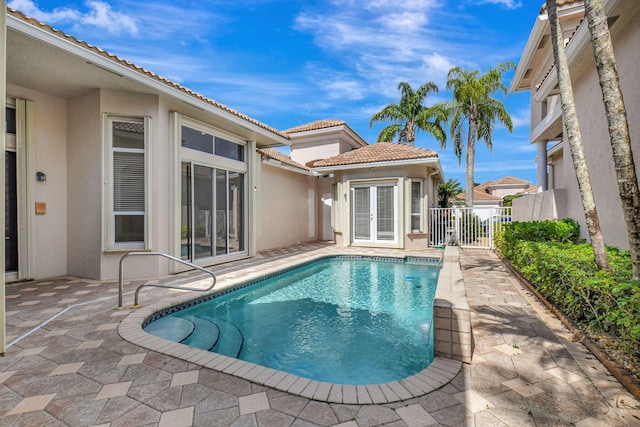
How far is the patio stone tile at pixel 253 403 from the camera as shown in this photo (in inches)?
111

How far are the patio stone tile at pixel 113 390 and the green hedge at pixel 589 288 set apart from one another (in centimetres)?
519

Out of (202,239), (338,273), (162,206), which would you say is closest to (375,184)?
(338,273)

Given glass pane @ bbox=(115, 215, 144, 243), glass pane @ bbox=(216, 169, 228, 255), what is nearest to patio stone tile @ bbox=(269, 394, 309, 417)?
glass pane @ bbox=(115, 215, 144, 243)

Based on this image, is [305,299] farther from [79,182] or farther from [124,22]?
[124,22]

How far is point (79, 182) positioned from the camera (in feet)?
27.0

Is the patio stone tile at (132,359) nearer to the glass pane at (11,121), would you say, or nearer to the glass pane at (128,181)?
the glass pane at (128,181)

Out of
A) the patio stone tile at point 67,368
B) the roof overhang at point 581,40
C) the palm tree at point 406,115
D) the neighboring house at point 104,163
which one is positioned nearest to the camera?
the patio stone tile at point 67,368

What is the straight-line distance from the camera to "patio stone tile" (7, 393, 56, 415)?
2.85m

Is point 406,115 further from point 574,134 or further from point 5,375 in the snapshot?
point 5,375

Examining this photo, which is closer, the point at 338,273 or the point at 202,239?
the point at 202,239

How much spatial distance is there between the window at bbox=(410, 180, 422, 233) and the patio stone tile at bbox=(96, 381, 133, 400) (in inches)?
536

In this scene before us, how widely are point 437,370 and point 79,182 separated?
9689 millimetres

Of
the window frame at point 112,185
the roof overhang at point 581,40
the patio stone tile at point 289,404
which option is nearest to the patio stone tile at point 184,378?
the patio stone tile at point 289,404

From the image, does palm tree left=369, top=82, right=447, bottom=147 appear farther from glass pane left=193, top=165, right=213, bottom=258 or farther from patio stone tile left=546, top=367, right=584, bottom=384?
patio stone tile left=546, top=367, right=584, bottom=384
